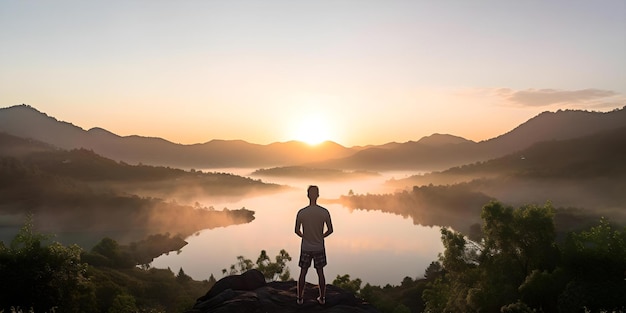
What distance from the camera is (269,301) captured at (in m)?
17.9

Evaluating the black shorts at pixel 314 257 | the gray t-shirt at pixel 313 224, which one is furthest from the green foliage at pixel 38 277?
the gray t-shirt at pixel 313 224

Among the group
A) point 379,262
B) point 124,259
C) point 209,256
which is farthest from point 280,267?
point 209,256

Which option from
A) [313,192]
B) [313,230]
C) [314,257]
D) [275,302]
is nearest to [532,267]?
[275,302]

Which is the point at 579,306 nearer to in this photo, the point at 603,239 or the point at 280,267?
the point at 603,239

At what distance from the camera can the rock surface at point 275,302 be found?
16.8 meters

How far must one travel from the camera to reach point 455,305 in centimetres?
3788

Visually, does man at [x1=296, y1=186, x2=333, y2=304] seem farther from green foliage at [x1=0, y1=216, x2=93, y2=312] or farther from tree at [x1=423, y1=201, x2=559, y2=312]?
tree at [x1=423, y1=201, x2=559, y2=312]

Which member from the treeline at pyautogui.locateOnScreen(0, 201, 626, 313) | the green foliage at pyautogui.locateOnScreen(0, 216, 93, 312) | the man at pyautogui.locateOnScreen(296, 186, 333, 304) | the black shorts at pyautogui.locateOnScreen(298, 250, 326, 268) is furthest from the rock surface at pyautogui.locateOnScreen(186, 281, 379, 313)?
the treeline at pyautogui.locateOnScreen(0, 201, 626, 313)

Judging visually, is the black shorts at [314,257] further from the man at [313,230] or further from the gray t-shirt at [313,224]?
the gray t-shirt at [313,224]

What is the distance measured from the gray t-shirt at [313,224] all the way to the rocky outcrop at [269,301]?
98.6 inches

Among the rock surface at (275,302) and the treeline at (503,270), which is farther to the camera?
the treeline at (503,270)

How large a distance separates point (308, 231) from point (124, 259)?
133015 mm

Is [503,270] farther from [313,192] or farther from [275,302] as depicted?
[313,192]

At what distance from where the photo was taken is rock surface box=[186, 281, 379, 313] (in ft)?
55.3
